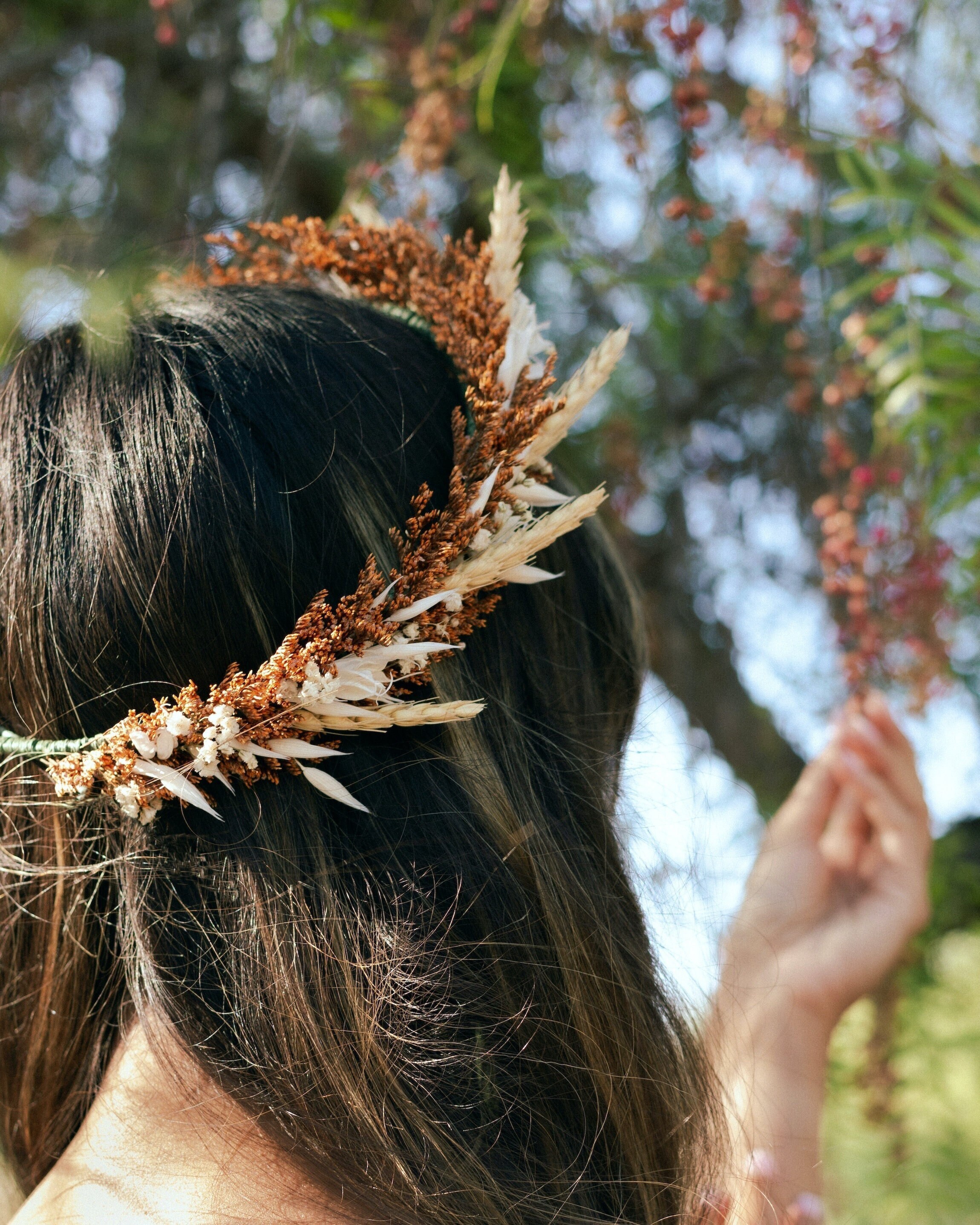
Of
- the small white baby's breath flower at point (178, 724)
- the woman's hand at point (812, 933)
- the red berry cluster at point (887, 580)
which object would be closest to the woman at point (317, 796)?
the small white baby's breath flower at point (178, 724)

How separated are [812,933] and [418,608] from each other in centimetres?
83

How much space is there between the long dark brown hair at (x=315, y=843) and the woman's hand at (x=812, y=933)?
0.32m

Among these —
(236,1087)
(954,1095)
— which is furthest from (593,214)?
(954,1095)

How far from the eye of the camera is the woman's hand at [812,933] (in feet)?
3.58

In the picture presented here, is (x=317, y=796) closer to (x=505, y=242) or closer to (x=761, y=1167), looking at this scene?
(x=505, y=242)

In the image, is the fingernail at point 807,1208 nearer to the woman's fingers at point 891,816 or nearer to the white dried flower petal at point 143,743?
the woman's fingers at point 891,816

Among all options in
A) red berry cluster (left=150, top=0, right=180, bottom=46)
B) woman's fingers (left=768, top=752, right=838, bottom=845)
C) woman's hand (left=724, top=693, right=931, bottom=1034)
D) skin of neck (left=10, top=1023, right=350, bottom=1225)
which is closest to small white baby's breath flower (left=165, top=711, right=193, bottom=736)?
skin of neck (left=10, top=1023, right=350, bottom=1225)

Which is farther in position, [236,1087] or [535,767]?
[535,767]

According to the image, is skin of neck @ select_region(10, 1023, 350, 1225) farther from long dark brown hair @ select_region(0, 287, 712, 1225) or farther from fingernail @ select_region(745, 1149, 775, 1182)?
fingernail @ select_region(745, 1149, 775, 1182)

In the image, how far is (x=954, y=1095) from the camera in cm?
211

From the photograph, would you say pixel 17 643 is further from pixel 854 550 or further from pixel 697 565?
pixel 697 565

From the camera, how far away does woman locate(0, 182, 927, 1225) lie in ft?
2.33

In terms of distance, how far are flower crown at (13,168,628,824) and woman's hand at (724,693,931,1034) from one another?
0.68m

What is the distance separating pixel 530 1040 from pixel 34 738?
0.45 meters
